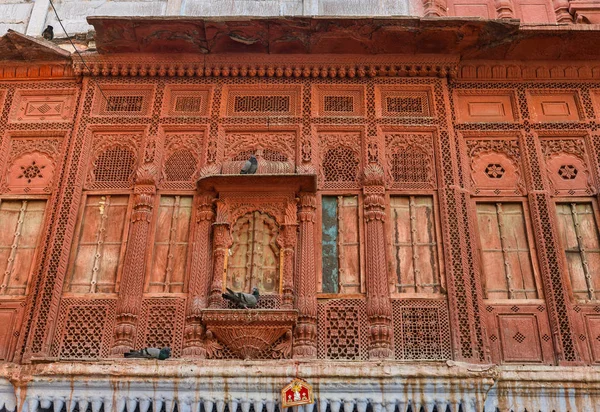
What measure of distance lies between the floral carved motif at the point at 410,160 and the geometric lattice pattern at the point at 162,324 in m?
2.64

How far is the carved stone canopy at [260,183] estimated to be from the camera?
7.26 meters

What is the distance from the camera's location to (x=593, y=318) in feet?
22.6

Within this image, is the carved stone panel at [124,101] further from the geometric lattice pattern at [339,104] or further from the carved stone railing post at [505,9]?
the carved stone railing post at [505,9]

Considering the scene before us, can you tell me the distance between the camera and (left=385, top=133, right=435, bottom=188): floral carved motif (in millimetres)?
7547

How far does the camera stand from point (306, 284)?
6941mm

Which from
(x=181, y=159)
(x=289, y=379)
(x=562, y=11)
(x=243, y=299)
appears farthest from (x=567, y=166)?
(x=181, y=159)

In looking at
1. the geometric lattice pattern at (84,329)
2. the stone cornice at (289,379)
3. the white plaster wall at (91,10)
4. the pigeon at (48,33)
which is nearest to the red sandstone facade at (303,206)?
the geometric lattice pattern at (84,329)

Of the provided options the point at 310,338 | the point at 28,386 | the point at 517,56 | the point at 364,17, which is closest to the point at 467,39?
the point at 517,56

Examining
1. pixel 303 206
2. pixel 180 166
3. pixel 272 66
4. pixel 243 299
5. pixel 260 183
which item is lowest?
pixel 243 299

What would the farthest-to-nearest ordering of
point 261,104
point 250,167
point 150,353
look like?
1. point 261,104
2. point 250,167
3. point 150,353

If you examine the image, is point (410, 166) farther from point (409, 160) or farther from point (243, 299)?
point (243, 299)

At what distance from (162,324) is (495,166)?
3.98 m

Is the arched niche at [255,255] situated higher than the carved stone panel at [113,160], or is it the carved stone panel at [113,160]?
the carved stone panel at [113,160]

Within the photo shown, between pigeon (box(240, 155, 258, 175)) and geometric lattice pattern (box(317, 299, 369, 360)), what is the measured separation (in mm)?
1586
